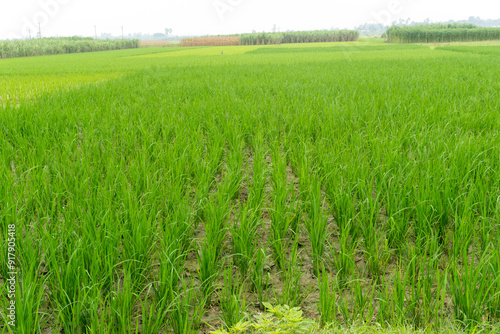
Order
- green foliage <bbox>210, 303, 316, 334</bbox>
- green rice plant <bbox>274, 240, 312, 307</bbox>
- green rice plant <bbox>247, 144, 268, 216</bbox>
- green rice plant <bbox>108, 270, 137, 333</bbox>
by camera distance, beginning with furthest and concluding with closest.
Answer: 1. green rice plant <bbox>247, 144, 268, 216</bbox>
2. green rice plant <bbox>274, 240, 312, 307</bbox>
3. green rice plant <bbox>108, 270, 137, 333</bbox>
4. green foliage <bbox>210, 303, 316, 334</bbox>

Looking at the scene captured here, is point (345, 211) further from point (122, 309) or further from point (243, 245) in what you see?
point (122, 309)

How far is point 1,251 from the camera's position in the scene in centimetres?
169

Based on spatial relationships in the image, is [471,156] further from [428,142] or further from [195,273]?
[195,273]

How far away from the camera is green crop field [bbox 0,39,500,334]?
142 centimetres

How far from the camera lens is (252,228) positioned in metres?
1.94

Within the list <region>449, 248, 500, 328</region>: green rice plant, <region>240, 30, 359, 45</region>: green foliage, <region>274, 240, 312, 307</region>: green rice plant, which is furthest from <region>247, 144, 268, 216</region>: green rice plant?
<region>240, 30, 359, 45</region>: green foliage

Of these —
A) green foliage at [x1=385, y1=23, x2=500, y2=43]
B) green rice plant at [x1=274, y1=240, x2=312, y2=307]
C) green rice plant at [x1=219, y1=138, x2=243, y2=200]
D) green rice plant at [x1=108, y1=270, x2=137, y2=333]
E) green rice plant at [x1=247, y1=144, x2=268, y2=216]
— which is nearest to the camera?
green rice plant at [x1=108, y1=270, x2=137, y2=333]

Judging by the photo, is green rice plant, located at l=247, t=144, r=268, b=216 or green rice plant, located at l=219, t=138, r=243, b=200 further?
green rice plant, located at l=219, t=138, r=243, b=200

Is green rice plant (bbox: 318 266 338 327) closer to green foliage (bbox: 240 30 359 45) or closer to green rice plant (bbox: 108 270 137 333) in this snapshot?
green rice plant (bbox: 108 270 137 333)

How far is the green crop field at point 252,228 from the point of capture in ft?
4.66

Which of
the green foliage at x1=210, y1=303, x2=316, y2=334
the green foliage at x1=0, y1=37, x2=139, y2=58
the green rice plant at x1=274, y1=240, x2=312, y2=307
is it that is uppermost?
the green foliage at x1=0, y1=37, x2=139, y2=58

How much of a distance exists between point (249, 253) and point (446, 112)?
11.3 ft

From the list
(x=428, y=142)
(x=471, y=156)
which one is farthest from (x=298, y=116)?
(x=471, y=156)

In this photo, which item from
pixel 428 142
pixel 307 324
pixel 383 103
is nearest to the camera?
pixel 307 324
